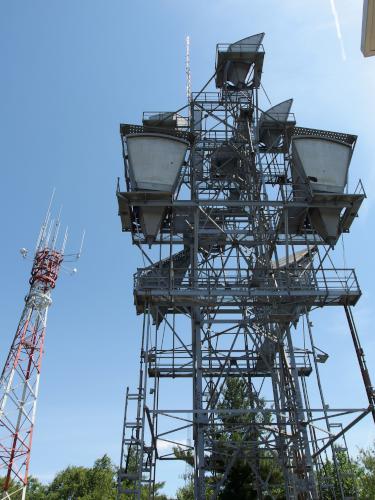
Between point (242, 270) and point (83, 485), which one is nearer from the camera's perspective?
point (242, 270)

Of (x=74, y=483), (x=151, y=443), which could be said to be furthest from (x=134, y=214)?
(x=74, y=483)

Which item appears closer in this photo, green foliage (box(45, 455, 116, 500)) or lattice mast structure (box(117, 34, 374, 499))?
lattice mast structure (box(117, 34, 374, 499))

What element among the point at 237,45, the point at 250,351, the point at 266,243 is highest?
the point at 237,45

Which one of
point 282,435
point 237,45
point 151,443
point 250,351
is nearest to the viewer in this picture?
point 151,443

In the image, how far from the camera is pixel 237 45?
25109mm

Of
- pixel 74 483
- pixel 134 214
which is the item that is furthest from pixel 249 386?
pixel 74 483

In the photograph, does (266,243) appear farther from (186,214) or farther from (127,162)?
(127,162)

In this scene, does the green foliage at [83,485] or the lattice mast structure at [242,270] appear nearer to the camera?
the lattice mast structure at [242,270]

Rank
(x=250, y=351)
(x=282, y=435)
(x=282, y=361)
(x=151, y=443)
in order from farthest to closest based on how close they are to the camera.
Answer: (x=250, y=351), (x=282, y=361), (x=282, y=435), (x=151, y=443)

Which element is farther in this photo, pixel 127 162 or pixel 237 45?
pixel 237 45

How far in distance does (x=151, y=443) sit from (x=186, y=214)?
952cm

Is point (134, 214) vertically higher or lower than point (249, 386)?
higher

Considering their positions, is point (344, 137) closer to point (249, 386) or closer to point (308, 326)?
point (308, 326)

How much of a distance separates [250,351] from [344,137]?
1039 cm
